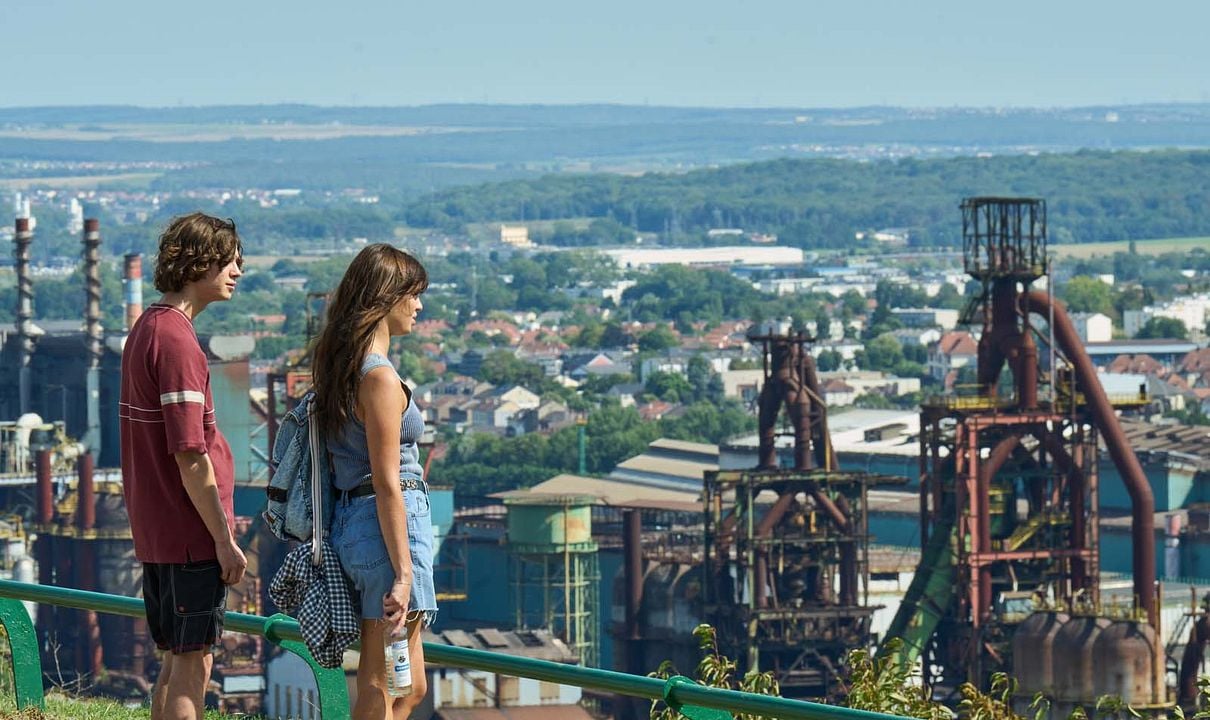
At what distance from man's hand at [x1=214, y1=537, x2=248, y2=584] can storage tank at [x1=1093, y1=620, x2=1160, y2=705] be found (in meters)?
30.0

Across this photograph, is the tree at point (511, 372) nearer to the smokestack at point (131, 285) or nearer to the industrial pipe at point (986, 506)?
the smokestack at point (131, 285)

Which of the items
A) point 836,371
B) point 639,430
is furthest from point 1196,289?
point 639,430

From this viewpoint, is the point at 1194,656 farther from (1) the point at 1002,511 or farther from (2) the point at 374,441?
(2) the point at 374,441

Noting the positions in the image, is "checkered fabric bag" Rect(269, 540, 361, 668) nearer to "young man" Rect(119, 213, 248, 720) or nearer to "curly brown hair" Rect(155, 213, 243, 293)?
"young man" Rect(119, 213, 248, 720)

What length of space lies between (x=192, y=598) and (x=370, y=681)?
614mm

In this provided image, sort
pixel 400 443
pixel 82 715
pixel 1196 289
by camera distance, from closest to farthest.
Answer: pixel 400 443 < pixel 82 715 < pixel 1196 289

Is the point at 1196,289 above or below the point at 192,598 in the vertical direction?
below

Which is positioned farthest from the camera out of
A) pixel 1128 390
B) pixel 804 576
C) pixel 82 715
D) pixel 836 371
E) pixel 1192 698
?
pixel 836 371

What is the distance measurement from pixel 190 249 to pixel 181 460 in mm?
556

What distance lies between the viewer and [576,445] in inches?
3873

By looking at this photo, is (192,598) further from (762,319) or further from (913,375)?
(762,319)

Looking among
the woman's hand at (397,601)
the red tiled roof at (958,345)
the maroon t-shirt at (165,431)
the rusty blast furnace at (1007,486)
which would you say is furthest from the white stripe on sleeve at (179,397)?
the red tiled roof at (958,345)

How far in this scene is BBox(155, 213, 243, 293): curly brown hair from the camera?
677 centimetres

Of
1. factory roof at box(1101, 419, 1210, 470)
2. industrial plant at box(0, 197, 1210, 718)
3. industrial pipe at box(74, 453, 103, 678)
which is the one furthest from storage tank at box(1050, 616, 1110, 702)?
factory roof at box(1101, 419, 1210, 470)
